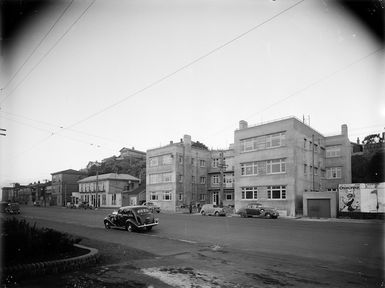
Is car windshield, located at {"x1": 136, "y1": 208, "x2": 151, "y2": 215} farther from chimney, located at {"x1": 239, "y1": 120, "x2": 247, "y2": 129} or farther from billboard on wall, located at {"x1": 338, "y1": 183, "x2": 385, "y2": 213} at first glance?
chimney, located at {"x1": 239, "y1": 120, "x2": 247, "y2": 129}

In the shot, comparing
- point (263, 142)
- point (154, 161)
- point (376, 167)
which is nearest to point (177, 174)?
point (154, 161)

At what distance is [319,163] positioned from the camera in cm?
5212

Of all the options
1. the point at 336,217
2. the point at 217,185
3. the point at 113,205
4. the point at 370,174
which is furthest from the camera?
the point at 113,205

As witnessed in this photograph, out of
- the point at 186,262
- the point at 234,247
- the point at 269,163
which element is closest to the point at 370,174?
the point at 269,163

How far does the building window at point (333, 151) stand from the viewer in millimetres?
56206

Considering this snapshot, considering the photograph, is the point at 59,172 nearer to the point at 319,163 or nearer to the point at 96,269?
the point at 319,163

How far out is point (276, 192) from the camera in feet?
146

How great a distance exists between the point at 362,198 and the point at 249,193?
607 inches

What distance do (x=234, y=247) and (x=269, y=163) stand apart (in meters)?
33.2

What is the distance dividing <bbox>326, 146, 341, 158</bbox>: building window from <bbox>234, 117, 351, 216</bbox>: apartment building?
3.03m

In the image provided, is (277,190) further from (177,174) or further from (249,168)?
(177,174)

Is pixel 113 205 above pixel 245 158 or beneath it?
beneath

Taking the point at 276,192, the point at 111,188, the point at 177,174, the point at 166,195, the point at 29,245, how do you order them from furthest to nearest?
the point at 111,188
the point at 166,195
the point at 177,174
the point at 276,192
the point at 29,245

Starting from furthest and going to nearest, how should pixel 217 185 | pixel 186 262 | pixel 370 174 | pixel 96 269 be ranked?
1. pixel 217 185
2. pixel 370 174
3. pixel 186 262
4. pixel 96 269
